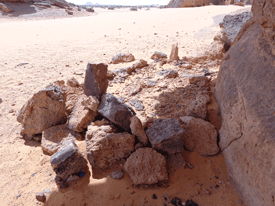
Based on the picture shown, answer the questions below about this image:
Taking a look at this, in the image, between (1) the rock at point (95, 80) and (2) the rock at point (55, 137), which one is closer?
(2) the rock at point (55, 137)

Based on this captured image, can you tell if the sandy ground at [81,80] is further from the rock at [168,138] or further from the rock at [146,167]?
the rock at [168,138]

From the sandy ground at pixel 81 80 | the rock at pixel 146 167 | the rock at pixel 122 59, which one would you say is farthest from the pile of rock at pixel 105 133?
the rock at pixel 122 59

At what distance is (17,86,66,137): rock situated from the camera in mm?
2691

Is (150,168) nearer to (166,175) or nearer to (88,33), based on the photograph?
(166,175)

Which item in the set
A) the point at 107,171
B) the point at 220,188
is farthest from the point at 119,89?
the point at 220,188

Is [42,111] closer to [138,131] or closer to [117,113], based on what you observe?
[117,113]

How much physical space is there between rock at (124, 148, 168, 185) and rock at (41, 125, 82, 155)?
101 centimetres

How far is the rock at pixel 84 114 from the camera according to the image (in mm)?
2551

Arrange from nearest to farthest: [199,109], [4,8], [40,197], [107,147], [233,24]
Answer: [40,197] → [107,147] → [199,109] → [233,24] → [4,8]

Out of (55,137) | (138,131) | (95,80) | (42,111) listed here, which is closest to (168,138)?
(138,131)

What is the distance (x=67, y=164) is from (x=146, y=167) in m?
0.93

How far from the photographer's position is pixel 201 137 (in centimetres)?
222

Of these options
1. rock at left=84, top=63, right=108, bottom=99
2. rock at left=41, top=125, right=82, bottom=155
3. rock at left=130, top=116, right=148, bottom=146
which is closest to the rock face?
rock at left=130, top=116, right=148, bottom=146

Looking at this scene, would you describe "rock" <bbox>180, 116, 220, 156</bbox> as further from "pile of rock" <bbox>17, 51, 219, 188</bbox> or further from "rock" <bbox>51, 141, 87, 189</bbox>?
"rock" <bbox>51, 141, 87, 189</bbox>
